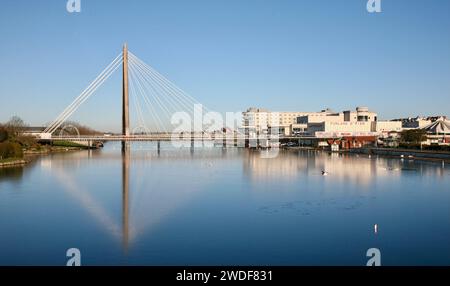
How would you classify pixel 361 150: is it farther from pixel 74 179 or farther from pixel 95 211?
pixel 95 211

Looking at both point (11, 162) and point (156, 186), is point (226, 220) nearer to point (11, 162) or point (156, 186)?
point (156, 186)

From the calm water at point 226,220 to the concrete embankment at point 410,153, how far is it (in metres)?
6.43

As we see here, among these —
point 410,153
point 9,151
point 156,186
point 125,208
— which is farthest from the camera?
point 410,153

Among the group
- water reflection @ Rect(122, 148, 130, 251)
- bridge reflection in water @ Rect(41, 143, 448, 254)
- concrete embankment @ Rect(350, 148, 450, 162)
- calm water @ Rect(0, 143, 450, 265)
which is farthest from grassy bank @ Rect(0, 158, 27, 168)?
concrete embankment @ Rect(350, 148, 450, 162)

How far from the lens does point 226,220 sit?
20.6 feet

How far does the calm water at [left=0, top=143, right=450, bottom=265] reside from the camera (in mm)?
4609

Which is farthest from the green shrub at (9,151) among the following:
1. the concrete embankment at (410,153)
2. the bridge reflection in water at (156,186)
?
the concrete embankment at (410,153)

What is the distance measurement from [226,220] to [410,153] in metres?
14.9

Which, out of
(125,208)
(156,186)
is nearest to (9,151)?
(156,186)

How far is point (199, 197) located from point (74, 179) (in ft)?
13.5

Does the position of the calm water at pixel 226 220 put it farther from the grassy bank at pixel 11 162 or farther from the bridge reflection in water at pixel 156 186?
the grassy bank at pixel 11 162

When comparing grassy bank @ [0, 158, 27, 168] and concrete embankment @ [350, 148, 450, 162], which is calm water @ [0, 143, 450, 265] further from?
concrete embankment @ [350, 148, 450, 162]

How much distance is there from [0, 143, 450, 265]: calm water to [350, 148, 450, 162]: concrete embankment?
643cm

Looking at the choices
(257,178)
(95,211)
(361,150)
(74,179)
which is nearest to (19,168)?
(74,179)
